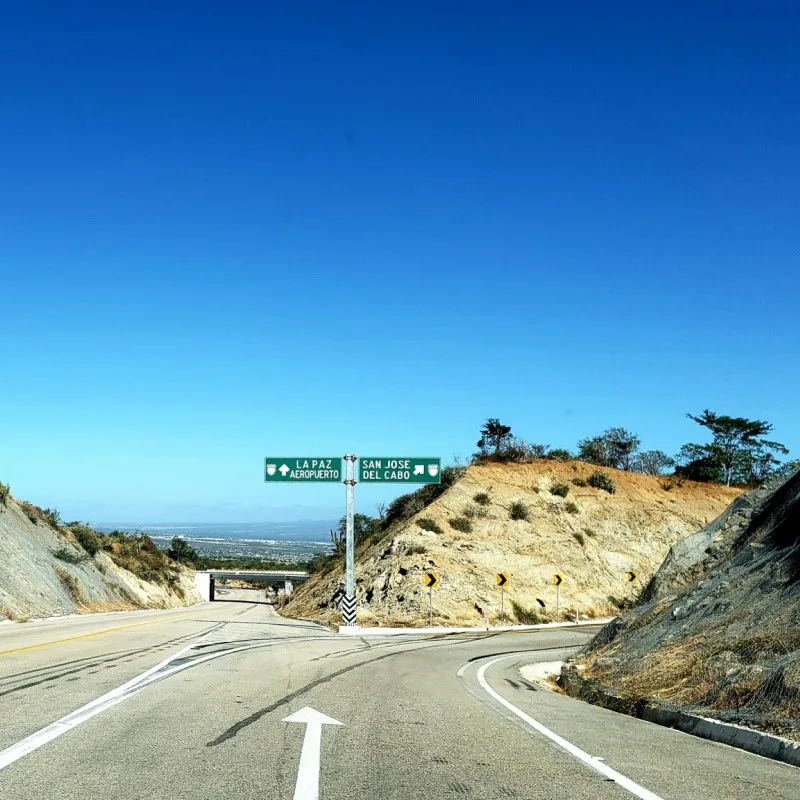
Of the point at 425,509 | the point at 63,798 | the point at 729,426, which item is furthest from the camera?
the point at 729,426

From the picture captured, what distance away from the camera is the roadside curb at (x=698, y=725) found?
7.95 m

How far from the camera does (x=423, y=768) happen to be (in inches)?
273

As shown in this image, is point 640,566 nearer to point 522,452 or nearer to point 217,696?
point 522,452

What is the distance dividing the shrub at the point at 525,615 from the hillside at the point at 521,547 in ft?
0.27

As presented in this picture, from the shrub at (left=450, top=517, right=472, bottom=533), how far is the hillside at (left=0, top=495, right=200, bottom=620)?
21096mm

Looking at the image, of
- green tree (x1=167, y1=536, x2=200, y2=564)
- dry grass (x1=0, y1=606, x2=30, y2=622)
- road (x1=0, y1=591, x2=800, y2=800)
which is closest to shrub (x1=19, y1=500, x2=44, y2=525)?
dry grass (x1=0, y1=606, x2=30, y2=622)

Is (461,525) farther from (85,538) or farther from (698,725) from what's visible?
(698,725)

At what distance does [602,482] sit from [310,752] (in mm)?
53887

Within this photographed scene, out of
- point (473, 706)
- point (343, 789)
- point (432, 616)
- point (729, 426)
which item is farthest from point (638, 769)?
point (729, 426)

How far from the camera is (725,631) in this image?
13.3m

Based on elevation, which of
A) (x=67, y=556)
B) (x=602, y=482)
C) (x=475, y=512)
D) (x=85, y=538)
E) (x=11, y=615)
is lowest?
(x=11, y=615)

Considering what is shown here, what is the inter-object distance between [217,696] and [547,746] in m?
4.89

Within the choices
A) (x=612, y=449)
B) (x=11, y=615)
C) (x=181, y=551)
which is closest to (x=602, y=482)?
(x=612, y=449)

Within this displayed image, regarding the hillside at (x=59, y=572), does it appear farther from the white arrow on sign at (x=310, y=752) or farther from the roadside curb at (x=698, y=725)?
the white arrow on sign at (x=310, y=752)
